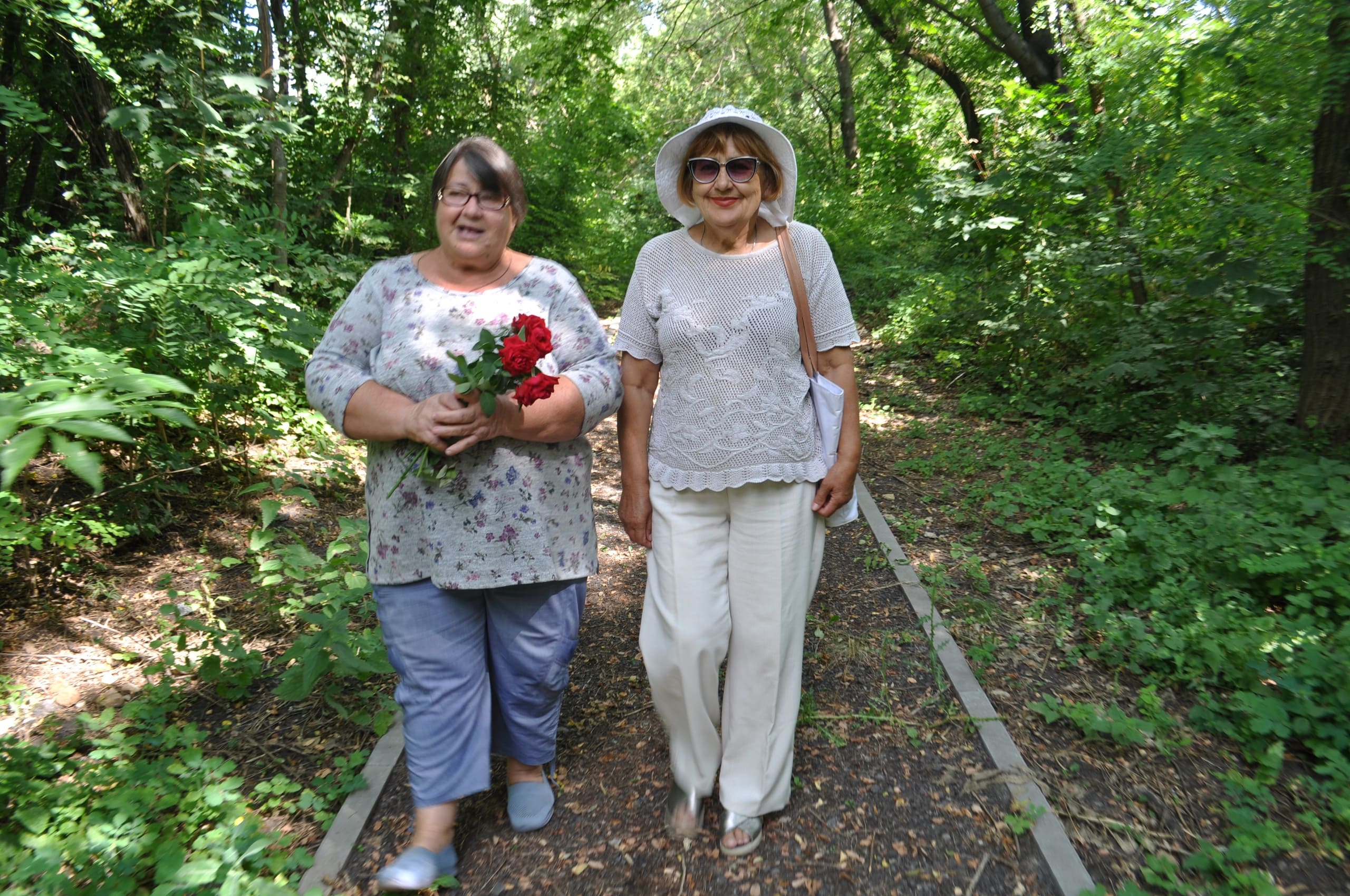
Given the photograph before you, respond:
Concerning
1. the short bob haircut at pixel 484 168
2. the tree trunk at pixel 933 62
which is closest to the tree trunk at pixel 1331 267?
the short bob haircut at pixel 484 168

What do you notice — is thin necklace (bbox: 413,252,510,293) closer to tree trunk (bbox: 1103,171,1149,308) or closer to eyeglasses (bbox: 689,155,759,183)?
eyeglasses (bbox: 689,155,759,183)

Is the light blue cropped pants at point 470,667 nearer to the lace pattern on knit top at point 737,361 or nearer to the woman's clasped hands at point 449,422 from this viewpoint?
the woman's clasped hands at point 449,422

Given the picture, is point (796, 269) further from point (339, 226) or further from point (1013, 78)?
point (1013, 78)

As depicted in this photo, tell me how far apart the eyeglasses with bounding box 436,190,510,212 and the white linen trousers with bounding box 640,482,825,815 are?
3.27ft

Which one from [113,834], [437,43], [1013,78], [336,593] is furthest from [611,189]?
[113,834]

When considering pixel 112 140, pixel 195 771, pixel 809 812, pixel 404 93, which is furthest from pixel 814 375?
pixel 404 93

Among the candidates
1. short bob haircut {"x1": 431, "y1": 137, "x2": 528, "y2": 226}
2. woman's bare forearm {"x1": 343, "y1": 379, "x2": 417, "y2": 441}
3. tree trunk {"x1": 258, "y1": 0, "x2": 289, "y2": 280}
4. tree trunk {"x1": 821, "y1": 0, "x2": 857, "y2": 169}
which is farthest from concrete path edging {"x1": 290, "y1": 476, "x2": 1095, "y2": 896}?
tree trunk {"x1": 821, "y1": 0, "x2": 857, "y2": 169}

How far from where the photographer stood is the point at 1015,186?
7938 mm

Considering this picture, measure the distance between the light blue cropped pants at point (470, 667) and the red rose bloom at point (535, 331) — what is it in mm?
787

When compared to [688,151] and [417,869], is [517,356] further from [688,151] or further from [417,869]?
[417,869]

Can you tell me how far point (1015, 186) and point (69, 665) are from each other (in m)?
7.98

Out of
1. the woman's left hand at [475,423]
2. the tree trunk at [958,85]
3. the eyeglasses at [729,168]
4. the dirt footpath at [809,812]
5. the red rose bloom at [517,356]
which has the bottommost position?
the dirt footpath at [809,812]

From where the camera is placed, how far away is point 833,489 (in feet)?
9.07

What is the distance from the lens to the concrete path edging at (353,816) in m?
2.68
